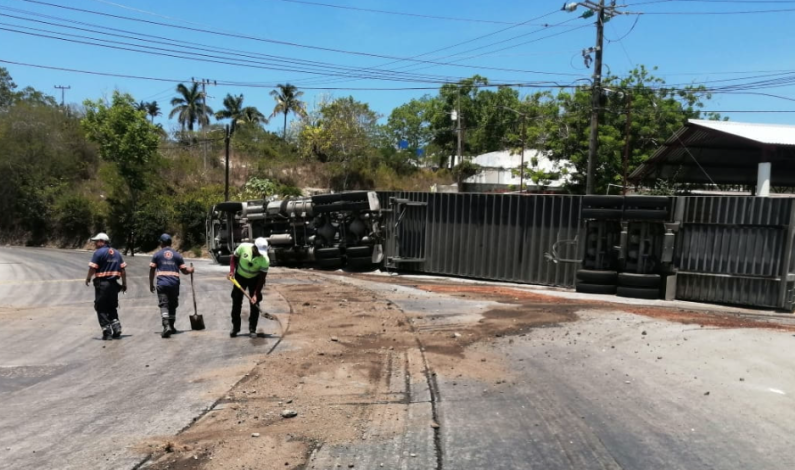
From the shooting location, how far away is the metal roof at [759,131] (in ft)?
72.5

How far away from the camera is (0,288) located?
1667 cm

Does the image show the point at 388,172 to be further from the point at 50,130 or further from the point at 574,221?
the point at 574,221

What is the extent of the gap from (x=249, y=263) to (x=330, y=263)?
35.8 ft

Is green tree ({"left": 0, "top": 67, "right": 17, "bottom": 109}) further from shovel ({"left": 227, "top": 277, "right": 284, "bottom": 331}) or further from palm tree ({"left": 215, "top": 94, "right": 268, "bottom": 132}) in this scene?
shovel ({"left": 227, "top": 277, "right": 284, "bottom": 331})

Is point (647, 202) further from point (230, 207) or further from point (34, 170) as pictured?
point (34, 170)

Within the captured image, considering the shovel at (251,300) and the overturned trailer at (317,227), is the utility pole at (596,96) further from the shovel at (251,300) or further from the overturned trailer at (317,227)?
the shovel at (251,300)

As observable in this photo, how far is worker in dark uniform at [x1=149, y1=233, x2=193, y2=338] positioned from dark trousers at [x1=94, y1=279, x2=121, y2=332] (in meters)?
0.58

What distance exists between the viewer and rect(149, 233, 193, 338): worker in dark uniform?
9273 mm

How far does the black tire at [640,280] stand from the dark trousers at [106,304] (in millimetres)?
11375

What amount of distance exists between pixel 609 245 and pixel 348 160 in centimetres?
3853

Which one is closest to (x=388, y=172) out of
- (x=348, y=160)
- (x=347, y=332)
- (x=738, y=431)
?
(x=348, y=160)

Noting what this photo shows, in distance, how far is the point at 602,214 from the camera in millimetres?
14625

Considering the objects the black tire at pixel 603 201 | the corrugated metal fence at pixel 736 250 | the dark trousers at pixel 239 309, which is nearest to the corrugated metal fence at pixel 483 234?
the black tire at pixel 603 201

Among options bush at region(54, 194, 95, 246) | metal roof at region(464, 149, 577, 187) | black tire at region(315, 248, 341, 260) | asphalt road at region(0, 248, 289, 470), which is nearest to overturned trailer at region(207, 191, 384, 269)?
black tire at region(315, 248, 341, 260)
